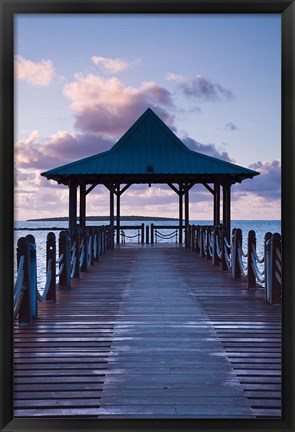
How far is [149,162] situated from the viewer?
21250 millimetres

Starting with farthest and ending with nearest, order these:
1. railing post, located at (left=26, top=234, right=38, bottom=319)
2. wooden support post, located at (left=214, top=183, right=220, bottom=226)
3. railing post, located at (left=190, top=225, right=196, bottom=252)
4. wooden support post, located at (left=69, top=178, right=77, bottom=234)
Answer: wooden support post, located at (left=214, top=183, right=220, bottom=226) → railing post, located at (left=190, top=225, right=196, bottom=252) → wooden support post, located at (left=69, top=178, right=77, bottom=234) → railing post, located at (left=26, top=234, right=38, bottom=319)

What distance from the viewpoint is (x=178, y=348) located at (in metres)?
5.71

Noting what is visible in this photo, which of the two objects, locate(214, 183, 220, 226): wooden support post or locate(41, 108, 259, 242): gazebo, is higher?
locate(41, 108, 259, 242): gazebo

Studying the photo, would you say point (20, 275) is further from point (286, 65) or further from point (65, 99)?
point (286, 65)

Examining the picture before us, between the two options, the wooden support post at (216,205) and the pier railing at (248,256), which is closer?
the pier railing at (248,256)

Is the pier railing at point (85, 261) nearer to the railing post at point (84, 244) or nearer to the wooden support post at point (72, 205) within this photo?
the railing post at point (84, 244)

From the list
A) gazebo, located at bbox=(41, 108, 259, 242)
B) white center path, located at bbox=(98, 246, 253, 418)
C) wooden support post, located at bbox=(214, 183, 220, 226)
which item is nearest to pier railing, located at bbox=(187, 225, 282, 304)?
white center path, located at bbox=(98, 246, 253, 418)

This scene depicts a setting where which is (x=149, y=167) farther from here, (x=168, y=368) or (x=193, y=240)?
(x=168, y=368)

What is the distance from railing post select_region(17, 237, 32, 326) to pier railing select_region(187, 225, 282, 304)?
4.11 m

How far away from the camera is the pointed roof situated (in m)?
20.4

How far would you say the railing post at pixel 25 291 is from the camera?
6968 mm

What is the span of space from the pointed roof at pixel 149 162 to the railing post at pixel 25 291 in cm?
1317

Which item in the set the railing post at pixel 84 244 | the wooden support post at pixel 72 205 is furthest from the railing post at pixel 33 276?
the wooden support post at pixel 72 205

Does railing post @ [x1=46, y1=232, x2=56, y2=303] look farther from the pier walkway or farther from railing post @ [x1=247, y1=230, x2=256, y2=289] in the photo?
railing post @ [x1=247, y1=230, x2=256, y2=289]
